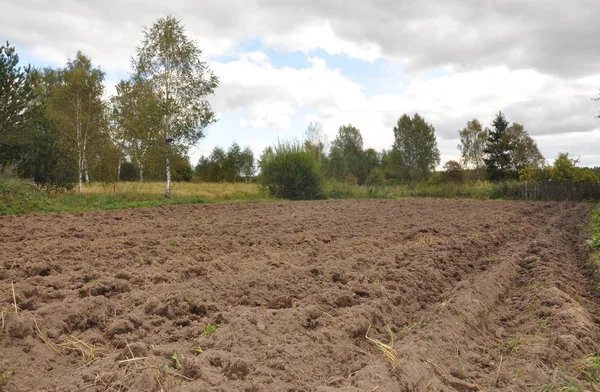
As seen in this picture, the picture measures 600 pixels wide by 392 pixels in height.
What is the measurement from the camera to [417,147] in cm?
5325

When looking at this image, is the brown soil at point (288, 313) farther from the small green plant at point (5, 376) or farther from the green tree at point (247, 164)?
the green tree at point (247, 164)

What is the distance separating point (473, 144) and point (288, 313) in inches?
2061

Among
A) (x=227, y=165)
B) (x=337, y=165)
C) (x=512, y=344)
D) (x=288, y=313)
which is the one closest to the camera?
(x=512, y=344)

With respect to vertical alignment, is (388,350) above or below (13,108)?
below

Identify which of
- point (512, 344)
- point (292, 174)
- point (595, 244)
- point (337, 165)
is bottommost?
point (512, 344)

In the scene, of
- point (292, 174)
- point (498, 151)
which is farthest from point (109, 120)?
point (498, 151)

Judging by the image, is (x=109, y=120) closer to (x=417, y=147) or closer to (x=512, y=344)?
(x=512, y=344)

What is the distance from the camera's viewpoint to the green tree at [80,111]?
24.1 m

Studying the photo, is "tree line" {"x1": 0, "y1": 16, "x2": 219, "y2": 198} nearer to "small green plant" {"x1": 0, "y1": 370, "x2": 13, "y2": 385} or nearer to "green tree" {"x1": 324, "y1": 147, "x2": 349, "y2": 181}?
"small green plant" {"x1": 0, "y1": 370, "x2": 13, "y2": 385}

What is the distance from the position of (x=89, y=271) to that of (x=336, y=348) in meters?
3.96

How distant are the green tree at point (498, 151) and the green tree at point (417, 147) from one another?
7349 mm

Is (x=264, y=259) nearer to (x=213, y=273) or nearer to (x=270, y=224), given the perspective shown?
(x=213, y=273)

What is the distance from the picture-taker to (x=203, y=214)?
Answer: 595 inches

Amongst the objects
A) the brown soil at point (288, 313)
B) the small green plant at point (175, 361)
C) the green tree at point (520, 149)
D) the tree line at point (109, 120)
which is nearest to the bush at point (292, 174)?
the tree line at point (109, 120)
